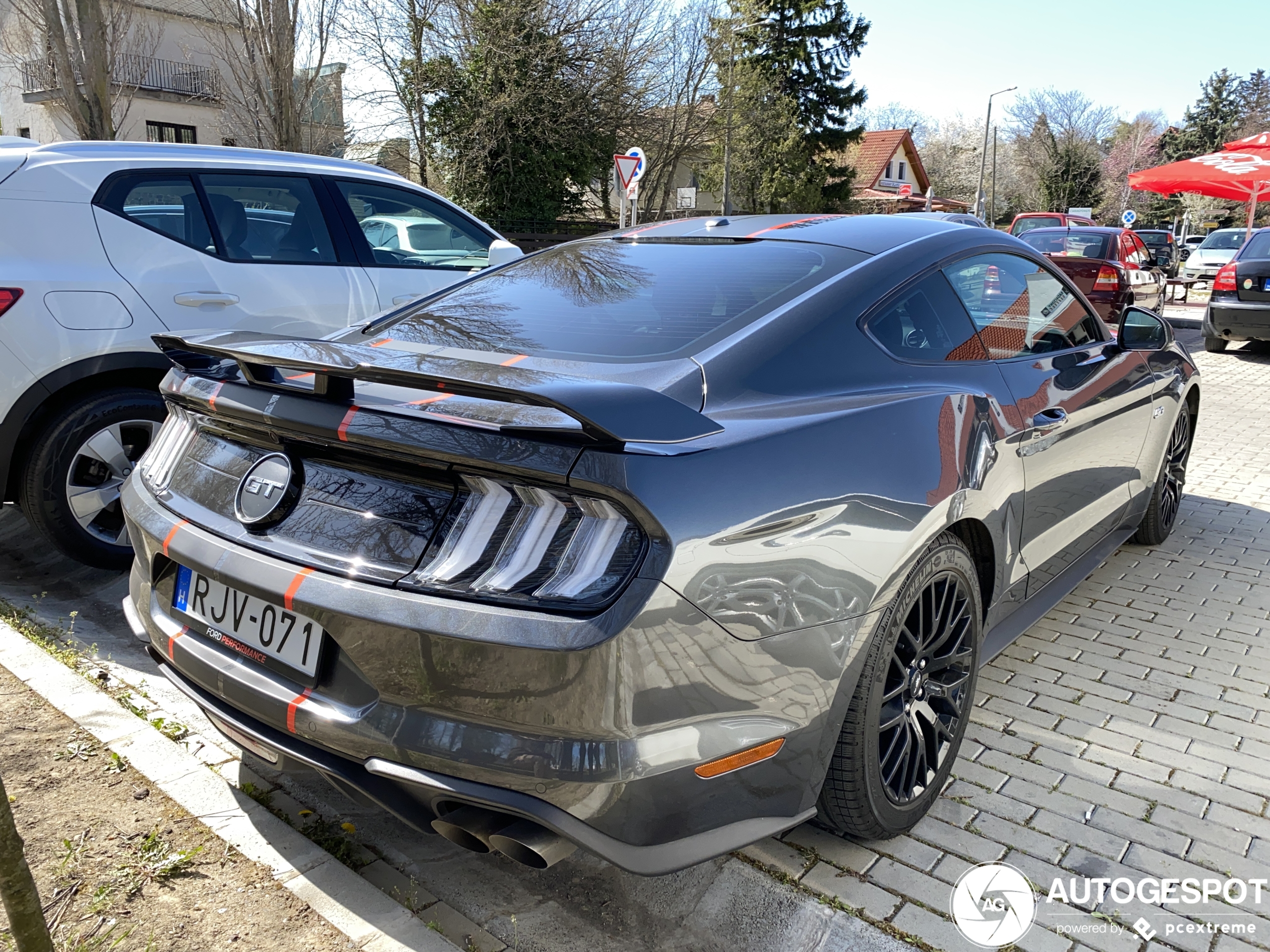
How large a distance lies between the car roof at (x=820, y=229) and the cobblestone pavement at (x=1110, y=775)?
5.28 ft

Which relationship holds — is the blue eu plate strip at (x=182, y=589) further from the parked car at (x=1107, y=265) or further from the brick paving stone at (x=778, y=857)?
the parked car at (x=1107, y=265)

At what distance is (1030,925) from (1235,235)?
26.9 metres

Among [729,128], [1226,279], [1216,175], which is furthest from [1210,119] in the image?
[1226,279]

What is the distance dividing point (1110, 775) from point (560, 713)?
79.0 inches

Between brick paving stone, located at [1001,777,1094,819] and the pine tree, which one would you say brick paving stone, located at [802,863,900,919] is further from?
the pine tree

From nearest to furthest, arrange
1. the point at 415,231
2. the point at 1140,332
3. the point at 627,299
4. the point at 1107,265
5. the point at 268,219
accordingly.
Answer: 1. the point at 627,299
2. the point at 1140,332
3. the point at 268,219
4. the point at 415,231
5. the point at 1107,265

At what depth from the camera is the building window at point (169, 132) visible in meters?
31.8

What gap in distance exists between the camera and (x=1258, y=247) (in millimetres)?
12289

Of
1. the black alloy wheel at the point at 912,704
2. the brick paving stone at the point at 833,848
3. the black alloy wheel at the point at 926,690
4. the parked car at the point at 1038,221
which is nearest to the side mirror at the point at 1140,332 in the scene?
the black alloy wheel at the point at 912,704

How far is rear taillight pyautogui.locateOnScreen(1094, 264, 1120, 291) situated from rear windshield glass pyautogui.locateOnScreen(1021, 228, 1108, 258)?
63cm

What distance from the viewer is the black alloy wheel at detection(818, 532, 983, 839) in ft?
7.52

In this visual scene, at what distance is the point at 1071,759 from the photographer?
302 centimetres

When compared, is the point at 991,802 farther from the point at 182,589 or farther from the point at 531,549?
the point at 182,589

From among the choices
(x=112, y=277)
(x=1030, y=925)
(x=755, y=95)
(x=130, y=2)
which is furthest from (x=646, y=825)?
(x=755, y=95)
